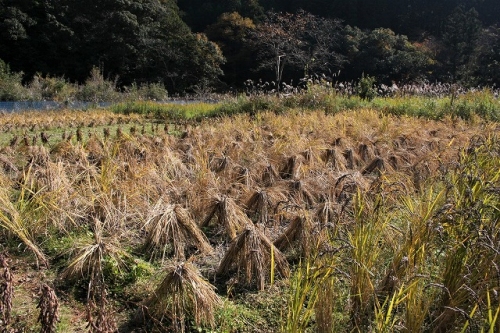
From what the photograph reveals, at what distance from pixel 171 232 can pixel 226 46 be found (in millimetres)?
28804

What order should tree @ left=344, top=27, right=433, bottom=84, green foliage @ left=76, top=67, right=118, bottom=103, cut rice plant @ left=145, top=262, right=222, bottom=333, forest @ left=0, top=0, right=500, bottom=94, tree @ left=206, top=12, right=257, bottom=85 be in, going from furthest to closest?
1. tree @ left=206, top=12, right=257, bottom=85
2. forest @ left=0, top=0, right=500, bottom=94
3. tree @ left=344, top=27, right=433, bottom=84
4. green foliage @ left=76, top=67, right=118, bottom=103
5. cut rice plant @ left=145, top=262, right=222, bottom=333

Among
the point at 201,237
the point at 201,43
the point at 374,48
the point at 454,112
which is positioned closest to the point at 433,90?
the point at 454,112

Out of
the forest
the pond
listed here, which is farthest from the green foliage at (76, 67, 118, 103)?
the forest

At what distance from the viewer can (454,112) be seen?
8078 millimetres

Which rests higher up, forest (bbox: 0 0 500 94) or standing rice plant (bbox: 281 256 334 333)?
forest (bbox: 0 0 500 94)

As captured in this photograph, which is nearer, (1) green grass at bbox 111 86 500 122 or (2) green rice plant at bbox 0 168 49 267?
(2) green rice plant at bbox 0 168 49 267

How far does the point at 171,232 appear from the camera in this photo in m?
2.65

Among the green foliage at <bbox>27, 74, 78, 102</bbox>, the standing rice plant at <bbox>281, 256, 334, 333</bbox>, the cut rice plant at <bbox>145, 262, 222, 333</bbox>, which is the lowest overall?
the green foliage at <bbox>27, 74, 78, 102</bbox>

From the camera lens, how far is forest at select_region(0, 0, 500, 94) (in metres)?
24.6

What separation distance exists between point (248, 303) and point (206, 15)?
34.6 meters

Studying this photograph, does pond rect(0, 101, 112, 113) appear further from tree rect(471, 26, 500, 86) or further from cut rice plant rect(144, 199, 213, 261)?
tree rect(471, 26, 500, 86)

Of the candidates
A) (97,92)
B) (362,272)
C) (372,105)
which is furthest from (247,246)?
(97,92)

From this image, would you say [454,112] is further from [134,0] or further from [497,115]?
[134,0]

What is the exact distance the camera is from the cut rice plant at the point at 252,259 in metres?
2.31
